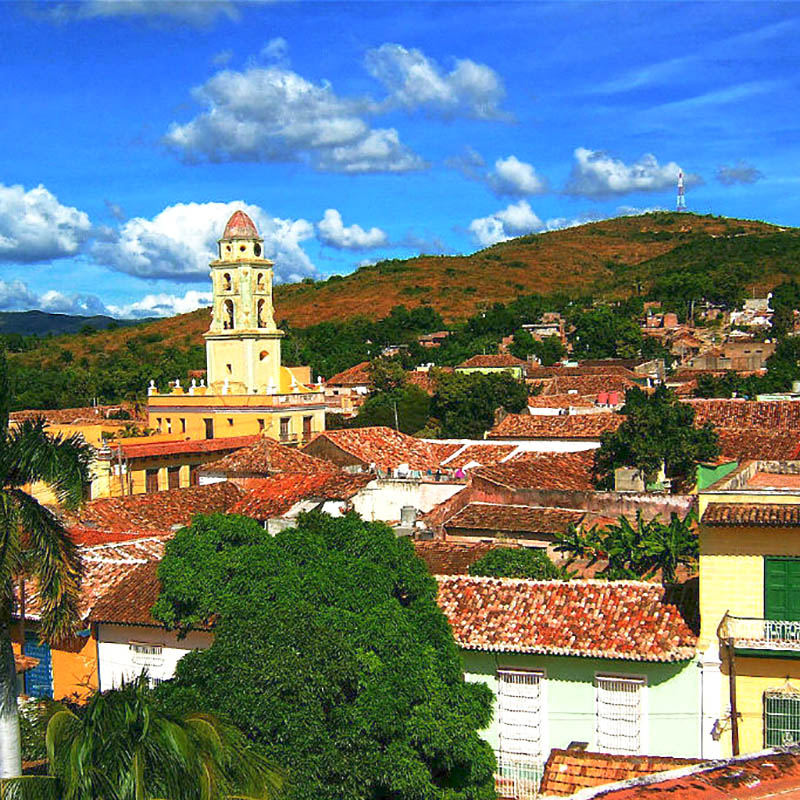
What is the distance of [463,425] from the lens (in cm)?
4653

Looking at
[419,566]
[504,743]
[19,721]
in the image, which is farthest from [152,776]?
[504,743]

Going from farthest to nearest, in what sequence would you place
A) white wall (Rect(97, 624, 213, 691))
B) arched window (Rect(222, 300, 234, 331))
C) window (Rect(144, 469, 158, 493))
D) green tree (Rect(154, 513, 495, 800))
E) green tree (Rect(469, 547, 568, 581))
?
arched window (Rect(222, 300, 234, 331)) → window (Rect(144, 469, 158, 493)) → green tree (Rect(469, 547, 568, 581)) → white wall (Rect(97, 624, 213, 691)) → green tree (Rect(154, 513, 495, 800))

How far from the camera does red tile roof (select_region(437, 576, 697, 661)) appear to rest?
13.1m

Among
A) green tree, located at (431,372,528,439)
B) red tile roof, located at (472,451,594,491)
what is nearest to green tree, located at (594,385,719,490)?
red tile roof, located at (472,451,594,491)

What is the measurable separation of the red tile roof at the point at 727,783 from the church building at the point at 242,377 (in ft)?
113

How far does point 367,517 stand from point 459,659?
11.7m

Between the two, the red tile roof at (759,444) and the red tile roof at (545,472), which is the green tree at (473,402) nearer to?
the red tile roof at (545,472)

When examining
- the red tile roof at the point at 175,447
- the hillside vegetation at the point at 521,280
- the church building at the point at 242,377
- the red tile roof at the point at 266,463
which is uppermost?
the hillside vegetation at the point at 521,280

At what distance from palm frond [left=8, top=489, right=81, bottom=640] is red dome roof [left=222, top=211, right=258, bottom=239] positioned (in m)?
35.7

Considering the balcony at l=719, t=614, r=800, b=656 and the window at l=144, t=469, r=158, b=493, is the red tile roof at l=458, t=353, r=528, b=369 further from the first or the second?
the balcony at l=719, t=614, r=800, b=656

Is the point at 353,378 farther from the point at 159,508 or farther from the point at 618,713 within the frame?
the point at 618,713

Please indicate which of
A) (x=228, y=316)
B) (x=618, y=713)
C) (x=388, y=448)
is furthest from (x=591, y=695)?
(x=228, y=316)

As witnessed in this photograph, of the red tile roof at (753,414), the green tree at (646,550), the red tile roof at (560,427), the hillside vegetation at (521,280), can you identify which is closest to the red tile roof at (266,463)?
the red tile roof at (560,427)

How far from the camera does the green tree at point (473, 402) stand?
46.6 metres
